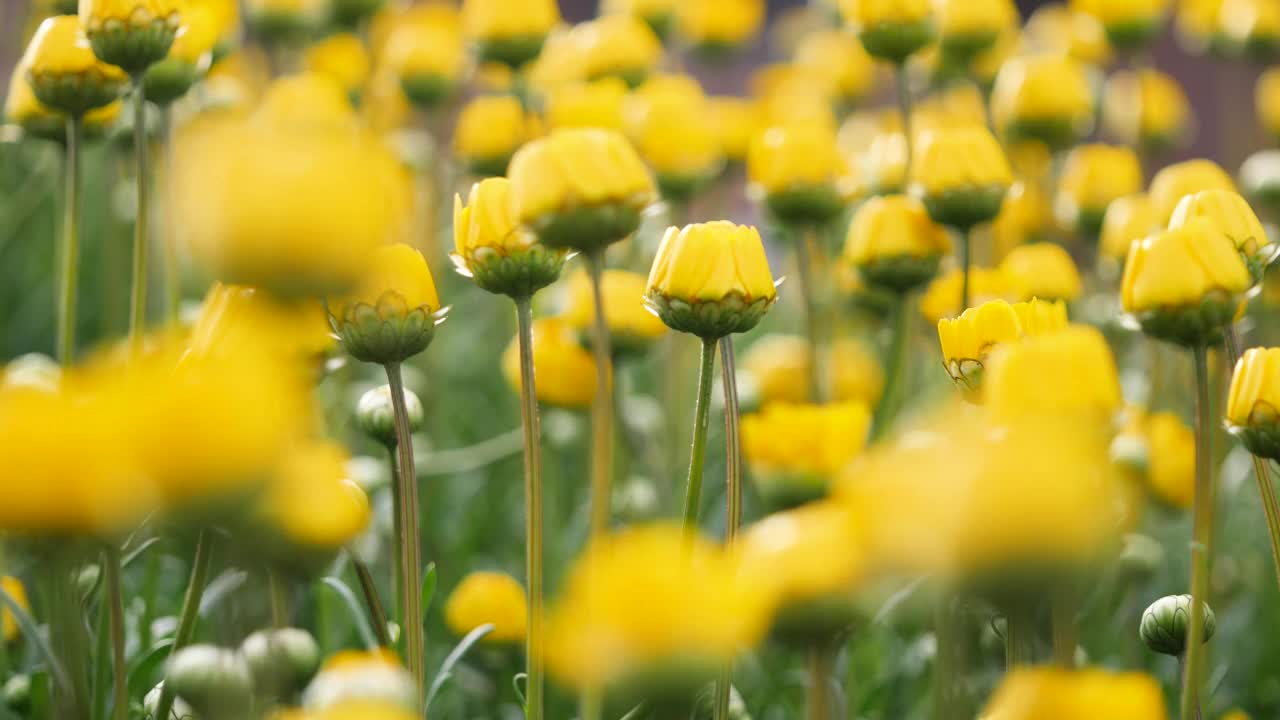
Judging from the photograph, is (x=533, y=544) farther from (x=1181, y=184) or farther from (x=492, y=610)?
(x=1181, y=184)

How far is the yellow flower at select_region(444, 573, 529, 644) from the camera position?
1297 mm

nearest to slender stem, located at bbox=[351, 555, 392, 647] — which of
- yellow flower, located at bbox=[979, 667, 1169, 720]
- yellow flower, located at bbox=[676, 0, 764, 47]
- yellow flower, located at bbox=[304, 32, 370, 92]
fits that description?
yellow flower, located at bbox=[979, 667, 1169, 720]

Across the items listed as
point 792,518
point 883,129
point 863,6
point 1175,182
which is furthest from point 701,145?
point 792,518

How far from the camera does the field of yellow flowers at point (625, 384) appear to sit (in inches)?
21.4

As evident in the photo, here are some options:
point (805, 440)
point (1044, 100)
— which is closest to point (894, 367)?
point (805, 440)

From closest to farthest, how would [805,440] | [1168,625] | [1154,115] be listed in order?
[1168,625] < [805,440] < [1154,115]

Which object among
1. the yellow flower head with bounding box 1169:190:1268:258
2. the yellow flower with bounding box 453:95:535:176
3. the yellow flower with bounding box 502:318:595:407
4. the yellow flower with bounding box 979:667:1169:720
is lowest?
the yellow flower with bounding box 502:318:595:407

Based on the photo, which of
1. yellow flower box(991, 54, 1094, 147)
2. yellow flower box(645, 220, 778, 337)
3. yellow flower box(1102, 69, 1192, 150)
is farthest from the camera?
yellow flower box(1102, 69, 1192, 150)

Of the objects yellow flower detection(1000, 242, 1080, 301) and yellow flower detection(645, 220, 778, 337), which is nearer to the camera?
yellow flower detection(645, 220, 778, 337)

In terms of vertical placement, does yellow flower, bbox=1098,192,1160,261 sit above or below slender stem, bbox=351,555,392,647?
above

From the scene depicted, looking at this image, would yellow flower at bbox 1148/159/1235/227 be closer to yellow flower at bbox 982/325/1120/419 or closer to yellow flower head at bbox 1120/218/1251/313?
yellow flower head at bbox 1120/218/1251/313

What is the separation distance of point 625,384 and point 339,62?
1032 mm

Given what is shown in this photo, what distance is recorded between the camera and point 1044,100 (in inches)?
68.1

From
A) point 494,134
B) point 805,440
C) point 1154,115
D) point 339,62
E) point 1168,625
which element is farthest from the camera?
point 339,62
